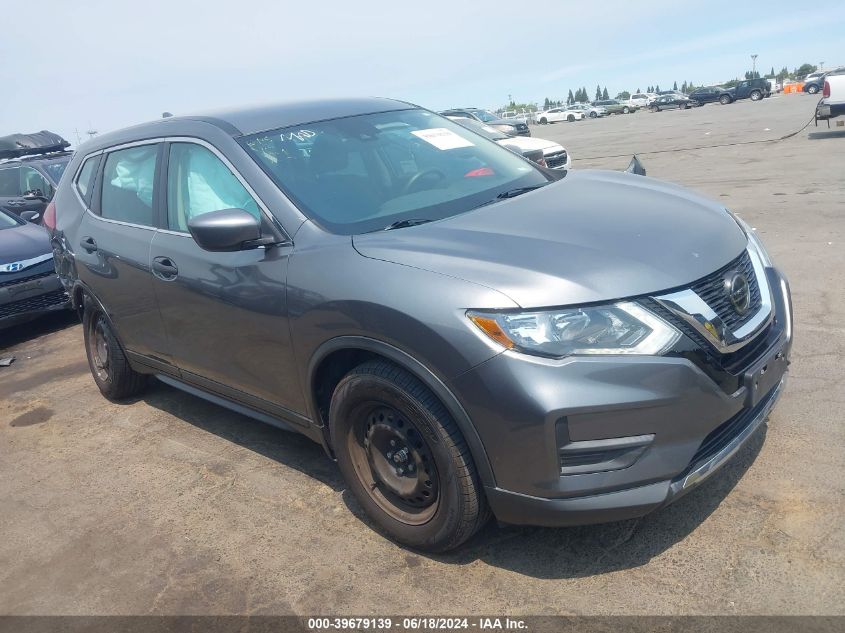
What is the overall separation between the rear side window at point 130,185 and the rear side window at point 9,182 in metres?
7.15

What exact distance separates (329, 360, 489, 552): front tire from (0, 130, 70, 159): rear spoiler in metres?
10.5

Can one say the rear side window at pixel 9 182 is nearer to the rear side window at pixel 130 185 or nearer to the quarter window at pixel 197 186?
the rear side window at pixel 130 185

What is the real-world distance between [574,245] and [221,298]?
5.60ft

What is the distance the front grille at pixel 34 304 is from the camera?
708 centimetres

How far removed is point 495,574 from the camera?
9.41 feet

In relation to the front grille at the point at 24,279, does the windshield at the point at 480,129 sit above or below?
above

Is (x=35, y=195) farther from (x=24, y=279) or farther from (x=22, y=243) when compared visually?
(x=24, y=279)

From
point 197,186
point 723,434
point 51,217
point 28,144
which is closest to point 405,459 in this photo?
point 723,434

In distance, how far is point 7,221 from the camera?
27.2 ft

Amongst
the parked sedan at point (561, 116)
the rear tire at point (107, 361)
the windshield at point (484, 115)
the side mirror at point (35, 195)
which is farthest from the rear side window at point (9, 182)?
the parked sedan at point (561, 116)

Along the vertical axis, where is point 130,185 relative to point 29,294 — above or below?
above

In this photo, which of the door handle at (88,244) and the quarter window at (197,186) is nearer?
the quarter window at (197,186)

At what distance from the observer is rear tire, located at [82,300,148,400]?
489cm

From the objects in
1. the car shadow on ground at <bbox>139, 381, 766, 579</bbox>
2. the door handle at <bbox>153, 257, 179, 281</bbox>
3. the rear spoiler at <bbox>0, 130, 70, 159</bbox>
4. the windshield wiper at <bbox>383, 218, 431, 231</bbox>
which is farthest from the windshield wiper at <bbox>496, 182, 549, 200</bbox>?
the rear spoiler at <bbox>0, 130, 70, 159</bbox>
